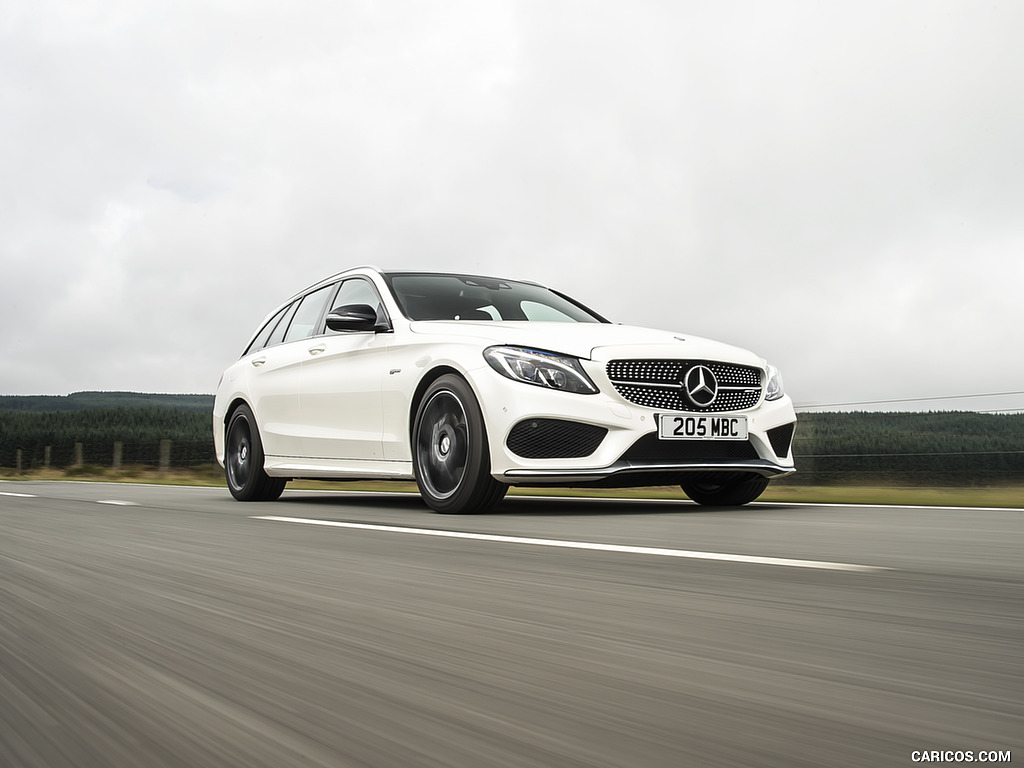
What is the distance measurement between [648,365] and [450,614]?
4017 mm

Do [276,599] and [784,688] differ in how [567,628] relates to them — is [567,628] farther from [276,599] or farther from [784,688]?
[276,599]

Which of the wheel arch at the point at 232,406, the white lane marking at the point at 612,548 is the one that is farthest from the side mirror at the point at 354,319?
the wheel arch at the point at 232,406

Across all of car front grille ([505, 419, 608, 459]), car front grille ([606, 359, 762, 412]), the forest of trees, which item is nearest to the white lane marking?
car front grille ([505, 419, 608, 459])

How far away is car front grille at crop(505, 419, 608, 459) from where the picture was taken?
661 centimetres

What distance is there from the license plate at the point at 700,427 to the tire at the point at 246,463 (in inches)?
164

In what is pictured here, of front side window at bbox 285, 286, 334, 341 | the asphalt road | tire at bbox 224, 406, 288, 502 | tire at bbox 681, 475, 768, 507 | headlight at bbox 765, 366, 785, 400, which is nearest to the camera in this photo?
the asphalt road

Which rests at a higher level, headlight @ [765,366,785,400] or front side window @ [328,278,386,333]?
front side window @ [328,278,386,333]

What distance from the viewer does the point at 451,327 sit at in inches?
290

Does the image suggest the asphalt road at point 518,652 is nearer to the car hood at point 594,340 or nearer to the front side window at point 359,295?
the car hood at point 594,340

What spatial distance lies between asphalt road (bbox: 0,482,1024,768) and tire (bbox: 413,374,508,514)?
1880mm

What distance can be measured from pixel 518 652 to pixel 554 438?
13.6 feet

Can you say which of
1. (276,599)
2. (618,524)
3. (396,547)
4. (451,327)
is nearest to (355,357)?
(451,327)

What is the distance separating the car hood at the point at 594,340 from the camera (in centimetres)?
681

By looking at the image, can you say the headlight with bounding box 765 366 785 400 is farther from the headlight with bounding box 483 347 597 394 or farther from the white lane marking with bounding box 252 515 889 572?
the white lane marking with bounding box 252 515 889 572
